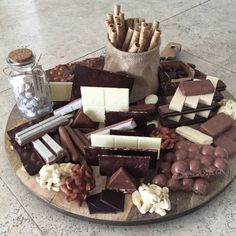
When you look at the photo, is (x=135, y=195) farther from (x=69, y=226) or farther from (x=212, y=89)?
(x=212, y=89)

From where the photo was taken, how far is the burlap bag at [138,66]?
877 mm

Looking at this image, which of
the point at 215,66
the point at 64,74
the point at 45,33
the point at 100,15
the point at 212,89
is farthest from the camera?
the point at 100,15

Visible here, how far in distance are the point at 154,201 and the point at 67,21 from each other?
995 millimetres

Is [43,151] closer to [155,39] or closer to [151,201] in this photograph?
[151,201]

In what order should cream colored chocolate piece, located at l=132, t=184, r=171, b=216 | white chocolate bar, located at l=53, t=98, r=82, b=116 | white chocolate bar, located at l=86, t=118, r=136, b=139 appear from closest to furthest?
cream colored chocolate piece, located at l=132, t=184, r=171, b=216 → white chocolate bar, located at l=86, t=118, r=136, b=139 → white chocolate bar, located at l=53, t=98, r=82, b=116

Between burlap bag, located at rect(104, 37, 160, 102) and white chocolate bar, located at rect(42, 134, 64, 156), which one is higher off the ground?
burlap bag, located at rect(104, 37, 160, 102)

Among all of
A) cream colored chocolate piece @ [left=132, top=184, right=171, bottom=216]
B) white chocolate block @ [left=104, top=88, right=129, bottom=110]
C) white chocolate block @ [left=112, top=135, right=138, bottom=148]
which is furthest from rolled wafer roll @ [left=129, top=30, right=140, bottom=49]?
cream colored chocolate piece @ [left=132, top=184, right=171, bottom=216]

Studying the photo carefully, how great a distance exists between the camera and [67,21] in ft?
4.95

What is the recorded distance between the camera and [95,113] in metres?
0.89

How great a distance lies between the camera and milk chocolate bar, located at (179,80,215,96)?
2.89 feet

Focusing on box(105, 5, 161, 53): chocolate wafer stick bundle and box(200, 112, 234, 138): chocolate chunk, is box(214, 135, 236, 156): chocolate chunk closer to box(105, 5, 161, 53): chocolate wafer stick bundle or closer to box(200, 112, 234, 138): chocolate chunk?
box(200, 112, 234, 138): chocolate chunk

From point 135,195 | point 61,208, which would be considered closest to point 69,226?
point 61,208

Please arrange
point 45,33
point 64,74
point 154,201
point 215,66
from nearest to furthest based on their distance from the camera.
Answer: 1. point 154,201
2. point 64,74
3. point 215,66
4. point 45,33

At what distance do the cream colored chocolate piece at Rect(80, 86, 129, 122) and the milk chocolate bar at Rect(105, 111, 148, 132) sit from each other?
0.12 ft
